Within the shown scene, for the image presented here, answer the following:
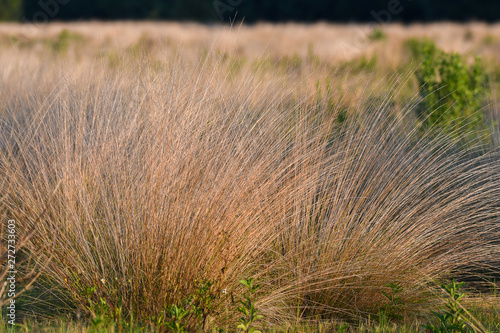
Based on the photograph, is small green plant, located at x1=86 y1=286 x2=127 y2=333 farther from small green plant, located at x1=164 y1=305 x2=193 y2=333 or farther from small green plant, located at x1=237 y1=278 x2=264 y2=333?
small green plant, located at x1=237 y1=278 x2=264 y2=333

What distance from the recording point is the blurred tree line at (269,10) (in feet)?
66.6

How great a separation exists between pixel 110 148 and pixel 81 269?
0.58m

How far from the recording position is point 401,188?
292 cm

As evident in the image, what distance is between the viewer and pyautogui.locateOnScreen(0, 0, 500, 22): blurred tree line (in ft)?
66.6

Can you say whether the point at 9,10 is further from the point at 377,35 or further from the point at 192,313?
the point at 192,313

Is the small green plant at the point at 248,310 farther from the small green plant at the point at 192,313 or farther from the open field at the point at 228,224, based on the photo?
the small green plant at the point at 192,313

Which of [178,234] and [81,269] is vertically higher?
[178,234]

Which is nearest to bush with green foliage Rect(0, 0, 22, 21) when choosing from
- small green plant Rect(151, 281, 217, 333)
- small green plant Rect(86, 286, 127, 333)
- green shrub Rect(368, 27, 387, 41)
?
green shrub Rect(368, 27, 387, 41)

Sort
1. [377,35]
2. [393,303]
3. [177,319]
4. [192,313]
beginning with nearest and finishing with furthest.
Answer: [177,319], [192,313], [393,303], [377,35]

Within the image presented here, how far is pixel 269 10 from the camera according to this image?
78.7 ft

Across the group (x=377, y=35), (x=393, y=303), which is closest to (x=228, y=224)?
(x=393, y=303)

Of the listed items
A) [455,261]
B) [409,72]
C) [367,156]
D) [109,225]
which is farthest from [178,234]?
[409,72]

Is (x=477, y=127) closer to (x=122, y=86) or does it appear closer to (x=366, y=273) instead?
(x=366, y=273)

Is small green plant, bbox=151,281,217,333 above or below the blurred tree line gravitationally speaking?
below
